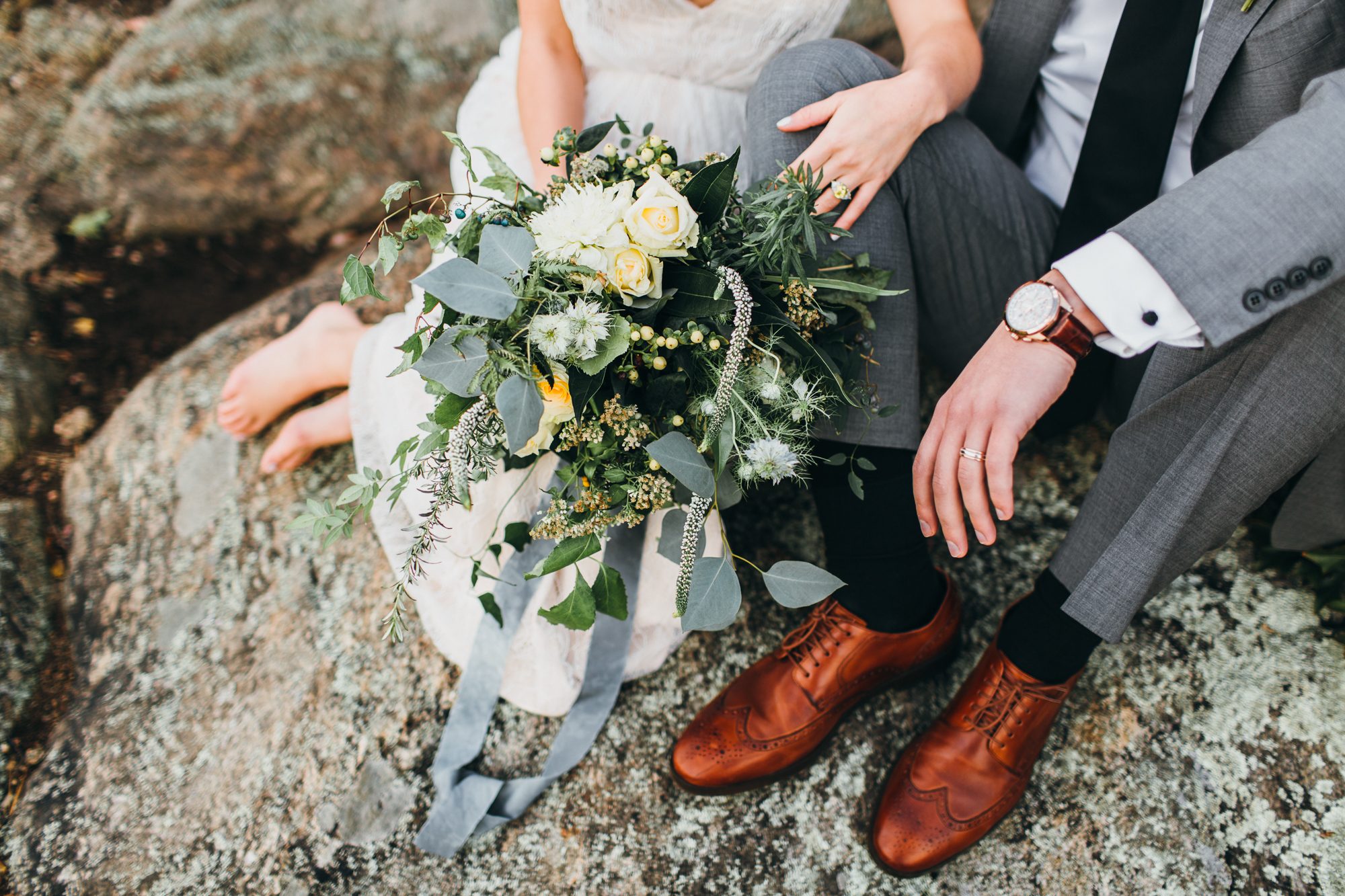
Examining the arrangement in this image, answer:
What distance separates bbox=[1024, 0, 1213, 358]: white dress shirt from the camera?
91 centimetres

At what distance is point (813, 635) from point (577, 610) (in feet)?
1.84

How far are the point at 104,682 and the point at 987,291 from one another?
7.48 feet

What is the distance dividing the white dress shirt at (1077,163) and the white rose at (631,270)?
57 cm

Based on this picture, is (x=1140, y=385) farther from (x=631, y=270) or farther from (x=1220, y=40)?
(x=631, y=270)

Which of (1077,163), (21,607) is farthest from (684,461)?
(21,607)

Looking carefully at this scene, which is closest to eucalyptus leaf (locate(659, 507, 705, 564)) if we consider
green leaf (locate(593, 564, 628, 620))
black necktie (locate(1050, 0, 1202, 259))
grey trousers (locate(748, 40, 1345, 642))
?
green leaf (locate(593, 564, 628, 620))

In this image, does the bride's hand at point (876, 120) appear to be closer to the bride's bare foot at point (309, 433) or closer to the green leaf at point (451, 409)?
the green leaf at point (451, 409)

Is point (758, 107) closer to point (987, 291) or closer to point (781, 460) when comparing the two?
point (987, 291)

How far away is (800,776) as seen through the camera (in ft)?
4.77

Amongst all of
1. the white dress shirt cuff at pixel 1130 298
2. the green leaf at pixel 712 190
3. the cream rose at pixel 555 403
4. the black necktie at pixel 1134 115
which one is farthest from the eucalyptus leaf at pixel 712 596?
the black necktie at pixel 1134 115

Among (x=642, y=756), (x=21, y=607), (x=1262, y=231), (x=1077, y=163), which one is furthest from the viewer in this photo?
(x=21, y=607)

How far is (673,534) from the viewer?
3.47 ft

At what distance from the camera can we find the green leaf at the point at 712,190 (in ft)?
3.28

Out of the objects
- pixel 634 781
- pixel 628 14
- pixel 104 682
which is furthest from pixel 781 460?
pixel 104 682
